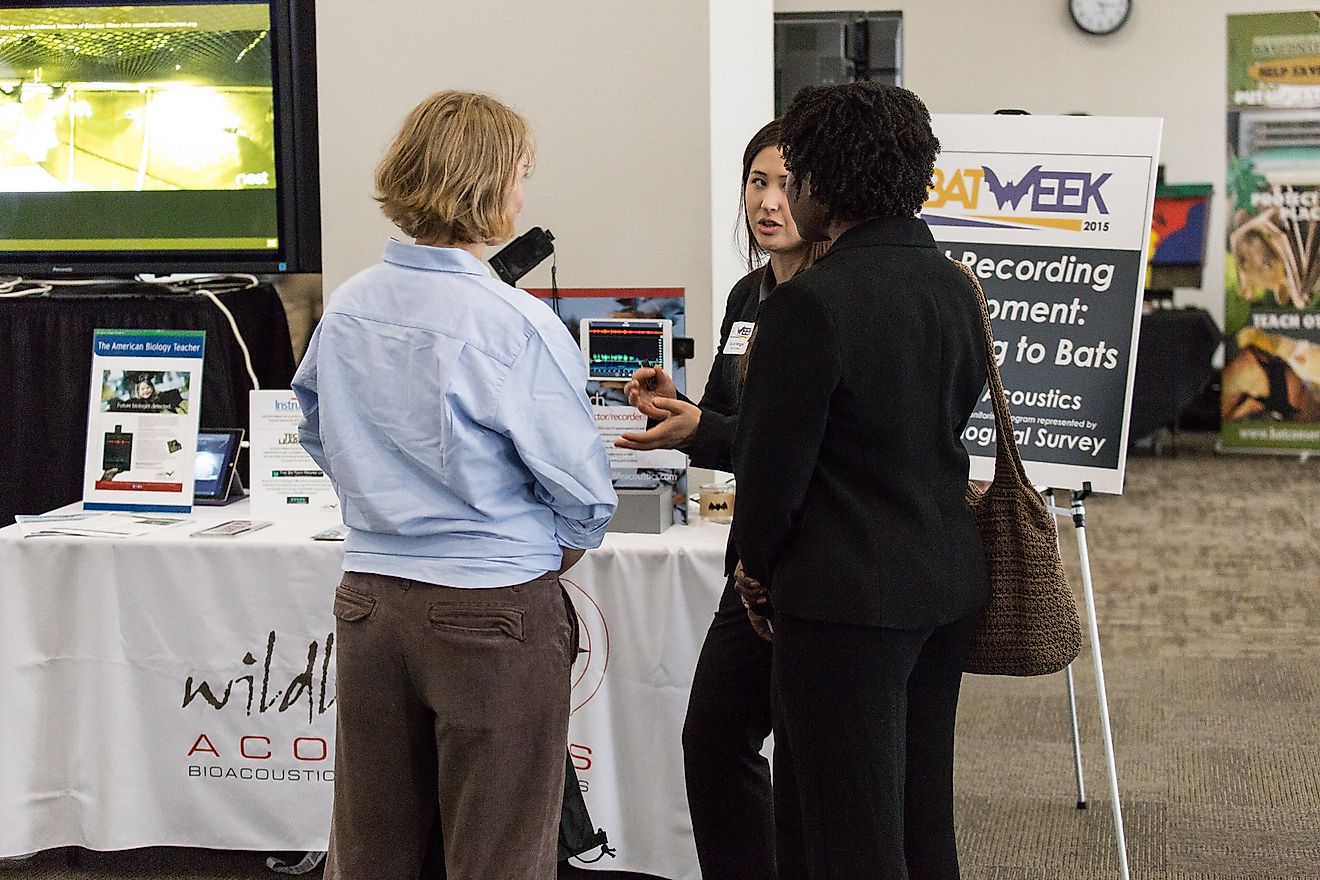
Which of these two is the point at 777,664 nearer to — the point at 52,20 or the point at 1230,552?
the point at 52,20

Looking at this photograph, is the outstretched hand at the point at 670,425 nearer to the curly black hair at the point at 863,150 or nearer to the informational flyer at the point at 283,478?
the curly black hair at the point at 863,150

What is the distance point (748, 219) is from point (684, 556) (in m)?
0.59

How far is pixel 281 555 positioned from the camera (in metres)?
2.52

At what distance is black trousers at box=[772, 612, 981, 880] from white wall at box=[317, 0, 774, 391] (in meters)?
1.36

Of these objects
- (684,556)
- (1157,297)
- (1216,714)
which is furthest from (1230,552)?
(684,556)

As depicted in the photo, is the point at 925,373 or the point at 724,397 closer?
the point at 925,373

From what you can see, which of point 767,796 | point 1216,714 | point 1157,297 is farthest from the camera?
point 1157,297

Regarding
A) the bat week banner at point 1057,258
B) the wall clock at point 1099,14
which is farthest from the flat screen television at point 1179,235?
the bat week banner at point 1057,258

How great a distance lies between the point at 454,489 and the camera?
163 cm

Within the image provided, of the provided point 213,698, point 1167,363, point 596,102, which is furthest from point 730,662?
point 1167,363

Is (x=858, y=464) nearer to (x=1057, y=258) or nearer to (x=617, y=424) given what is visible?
(x=617, y=424)

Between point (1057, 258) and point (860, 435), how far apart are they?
4.17 feet

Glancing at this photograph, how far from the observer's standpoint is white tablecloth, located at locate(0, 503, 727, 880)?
2482 millimetres

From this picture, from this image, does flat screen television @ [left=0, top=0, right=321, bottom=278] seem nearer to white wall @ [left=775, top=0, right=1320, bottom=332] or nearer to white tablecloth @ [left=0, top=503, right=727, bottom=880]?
white tablecloth @ [left=0, top=503, right=727, bottom=880]
